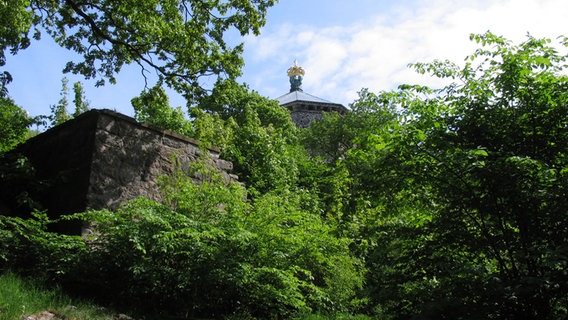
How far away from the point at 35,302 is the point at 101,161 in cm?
286

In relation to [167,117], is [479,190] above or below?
below

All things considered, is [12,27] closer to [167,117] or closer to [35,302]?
[167,117]

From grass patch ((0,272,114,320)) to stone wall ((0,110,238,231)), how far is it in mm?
1930

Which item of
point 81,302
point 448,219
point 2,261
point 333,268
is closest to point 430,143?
point 448,219

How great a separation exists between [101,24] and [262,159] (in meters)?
4.80

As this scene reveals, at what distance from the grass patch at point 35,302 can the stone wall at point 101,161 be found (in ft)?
6.33

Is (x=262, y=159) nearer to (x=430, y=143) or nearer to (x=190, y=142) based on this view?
(x=190, y=142)

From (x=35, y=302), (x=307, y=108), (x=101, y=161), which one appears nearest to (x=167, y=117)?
(x=101, y=161)

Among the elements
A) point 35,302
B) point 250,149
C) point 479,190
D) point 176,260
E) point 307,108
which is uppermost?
point 307,108

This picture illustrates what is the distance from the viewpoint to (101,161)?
21.7ft

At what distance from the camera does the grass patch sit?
12.6 feet

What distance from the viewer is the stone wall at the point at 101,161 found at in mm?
6527

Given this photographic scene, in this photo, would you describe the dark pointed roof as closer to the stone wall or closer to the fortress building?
the fortress building

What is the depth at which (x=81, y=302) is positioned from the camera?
4.50m
